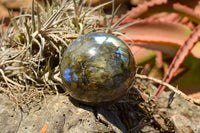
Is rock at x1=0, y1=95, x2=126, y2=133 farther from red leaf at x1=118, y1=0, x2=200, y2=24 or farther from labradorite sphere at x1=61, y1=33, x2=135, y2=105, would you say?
red leaf at x1=118, y1=0, x2=200, y2=24

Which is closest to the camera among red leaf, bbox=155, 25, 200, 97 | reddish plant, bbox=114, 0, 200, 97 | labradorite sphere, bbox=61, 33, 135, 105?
labradorite sphere, bbox=61, 33, 135, 105

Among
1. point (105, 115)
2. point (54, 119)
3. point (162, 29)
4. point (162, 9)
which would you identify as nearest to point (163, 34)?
point (162, 29)

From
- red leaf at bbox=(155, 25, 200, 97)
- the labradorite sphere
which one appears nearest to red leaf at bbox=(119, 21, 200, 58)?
red leaf at bbox=(155, 25, 200, 97)

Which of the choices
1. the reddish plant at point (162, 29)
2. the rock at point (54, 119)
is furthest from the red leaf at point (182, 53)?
the rock at point (54, 119)

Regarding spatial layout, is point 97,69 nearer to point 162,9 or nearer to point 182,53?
point 182,53

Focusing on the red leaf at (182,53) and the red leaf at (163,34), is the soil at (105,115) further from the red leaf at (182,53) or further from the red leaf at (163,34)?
A: the red leaf at (163,34)

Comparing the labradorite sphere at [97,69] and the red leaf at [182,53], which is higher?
the labradorite sphere at [97,69]

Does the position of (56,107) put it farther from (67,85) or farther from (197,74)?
(197,74)

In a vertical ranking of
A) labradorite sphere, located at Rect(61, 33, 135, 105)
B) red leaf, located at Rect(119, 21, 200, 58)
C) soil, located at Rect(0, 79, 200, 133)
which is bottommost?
soil, located at Rect(0, 79, 200, 133)
